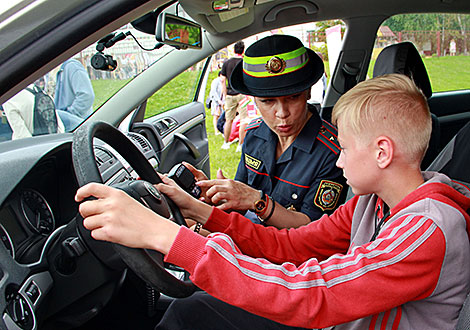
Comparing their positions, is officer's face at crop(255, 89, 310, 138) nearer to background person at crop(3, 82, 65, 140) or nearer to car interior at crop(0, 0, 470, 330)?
car interior at crop(0, 0, 470, 330)

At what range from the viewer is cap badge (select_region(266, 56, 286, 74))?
5.87 feet

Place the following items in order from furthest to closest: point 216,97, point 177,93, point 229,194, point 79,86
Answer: point 216,97 → point 177,93 → point 79,86 → point 229,194

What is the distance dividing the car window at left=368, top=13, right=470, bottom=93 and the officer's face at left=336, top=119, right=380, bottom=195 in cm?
143

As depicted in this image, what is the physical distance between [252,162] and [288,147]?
206 mm

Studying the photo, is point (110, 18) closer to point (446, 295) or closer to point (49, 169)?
point (49, 169)

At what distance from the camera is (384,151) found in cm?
111

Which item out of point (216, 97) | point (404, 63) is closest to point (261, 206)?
point (404, 63)

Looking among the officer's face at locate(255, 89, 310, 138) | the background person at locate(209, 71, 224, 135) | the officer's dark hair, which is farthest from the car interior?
the background person at locate(209, 71, 224, 135)

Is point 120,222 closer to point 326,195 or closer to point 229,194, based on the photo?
point 229,194

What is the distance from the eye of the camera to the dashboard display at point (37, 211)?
53.4 inches

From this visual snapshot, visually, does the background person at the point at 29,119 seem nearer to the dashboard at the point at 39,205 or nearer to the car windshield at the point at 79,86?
the car windshield at the point at 79,86

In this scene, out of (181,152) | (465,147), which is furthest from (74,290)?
(181,152)

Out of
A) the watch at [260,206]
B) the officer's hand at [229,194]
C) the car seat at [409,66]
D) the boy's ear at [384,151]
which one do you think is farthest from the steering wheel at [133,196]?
the car seat at [409,66]

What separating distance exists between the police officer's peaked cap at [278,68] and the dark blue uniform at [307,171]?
0.63 feet
